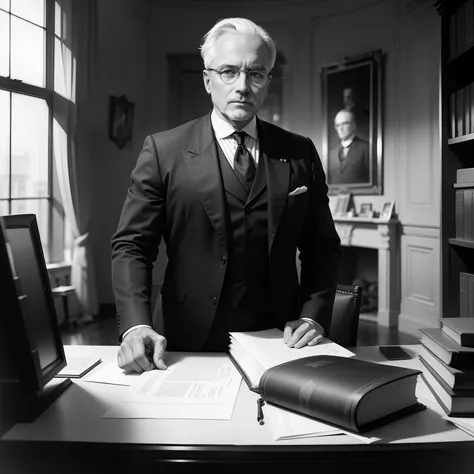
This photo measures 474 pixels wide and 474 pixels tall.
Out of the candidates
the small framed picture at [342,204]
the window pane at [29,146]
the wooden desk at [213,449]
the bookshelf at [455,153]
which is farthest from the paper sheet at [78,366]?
the small framed picture at [342,204]

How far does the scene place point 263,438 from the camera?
0.86m

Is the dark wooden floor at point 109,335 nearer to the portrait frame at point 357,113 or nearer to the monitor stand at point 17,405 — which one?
the portrait frame at point 357,113

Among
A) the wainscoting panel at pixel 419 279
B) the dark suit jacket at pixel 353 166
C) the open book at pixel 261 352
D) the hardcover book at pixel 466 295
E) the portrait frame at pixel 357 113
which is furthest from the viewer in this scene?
the dark suit jacket at pixel 353 166

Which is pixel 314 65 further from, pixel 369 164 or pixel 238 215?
pixel 238 215

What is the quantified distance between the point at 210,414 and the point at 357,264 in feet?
17.7

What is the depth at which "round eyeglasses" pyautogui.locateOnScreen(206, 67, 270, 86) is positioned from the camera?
148cm

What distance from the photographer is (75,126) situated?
5270mm

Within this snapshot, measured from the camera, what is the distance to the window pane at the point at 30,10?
15.2 feet

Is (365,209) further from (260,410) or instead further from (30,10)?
(260,410)

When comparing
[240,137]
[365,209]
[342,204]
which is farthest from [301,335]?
[342,204]

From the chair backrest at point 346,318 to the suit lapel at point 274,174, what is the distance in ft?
1.17

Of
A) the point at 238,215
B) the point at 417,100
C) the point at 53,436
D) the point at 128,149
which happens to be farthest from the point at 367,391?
the point at 128,149

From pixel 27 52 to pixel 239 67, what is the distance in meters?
3.95

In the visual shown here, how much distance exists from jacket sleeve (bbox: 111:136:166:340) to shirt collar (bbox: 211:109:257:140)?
0.66 ft
